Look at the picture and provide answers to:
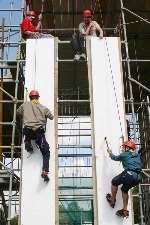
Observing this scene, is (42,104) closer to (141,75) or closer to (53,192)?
(53,192)

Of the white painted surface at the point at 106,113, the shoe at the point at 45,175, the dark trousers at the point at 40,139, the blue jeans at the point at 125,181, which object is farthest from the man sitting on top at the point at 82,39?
the blue jeans at the point at 125,181

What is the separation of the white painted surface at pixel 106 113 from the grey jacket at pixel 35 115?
101cm

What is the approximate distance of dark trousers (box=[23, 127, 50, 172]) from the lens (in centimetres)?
887

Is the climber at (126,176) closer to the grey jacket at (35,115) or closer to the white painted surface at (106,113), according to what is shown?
the white painted surface at (106,113)

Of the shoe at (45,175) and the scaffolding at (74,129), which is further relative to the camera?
the scaffolding at (74,129)

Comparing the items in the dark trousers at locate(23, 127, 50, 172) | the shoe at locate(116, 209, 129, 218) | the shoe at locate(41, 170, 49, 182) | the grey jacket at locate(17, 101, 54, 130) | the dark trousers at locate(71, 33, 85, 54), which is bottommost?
the shoe at locate(116, 209, 129, 218)

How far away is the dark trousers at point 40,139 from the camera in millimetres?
8867

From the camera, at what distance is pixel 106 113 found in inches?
376

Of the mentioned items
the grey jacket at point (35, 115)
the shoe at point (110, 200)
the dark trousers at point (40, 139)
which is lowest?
the shoe at point (110, 200)

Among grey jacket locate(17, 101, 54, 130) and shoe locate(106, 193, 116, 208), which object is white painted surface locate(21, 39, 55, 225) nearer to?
grey jacket locate(17, 101, 54, 130)

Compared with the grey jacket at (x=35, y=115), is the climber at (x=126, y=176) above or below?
below

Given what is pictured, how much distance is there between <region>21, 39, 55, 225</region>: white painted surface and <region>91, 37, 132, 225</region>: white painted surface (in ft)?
2.77

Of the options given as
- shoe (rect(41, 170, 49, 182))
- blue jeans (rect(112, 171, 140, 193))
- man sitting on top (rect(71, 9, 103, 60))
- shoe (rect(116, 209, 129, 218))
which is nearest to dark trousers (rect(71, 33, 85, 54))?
man sitting on top (rect(71, 9, 103, 60))

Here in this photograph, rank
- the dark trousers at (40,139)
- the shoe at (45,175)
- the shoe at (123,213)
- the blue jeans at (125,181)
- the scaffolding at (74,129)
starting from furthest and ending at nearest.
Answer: the scaffolding at (74,129) < the dark trousers at (40,139) < the shoe at (45,175) < the shoe at (123,213) < the blue jeans at (125,181)
